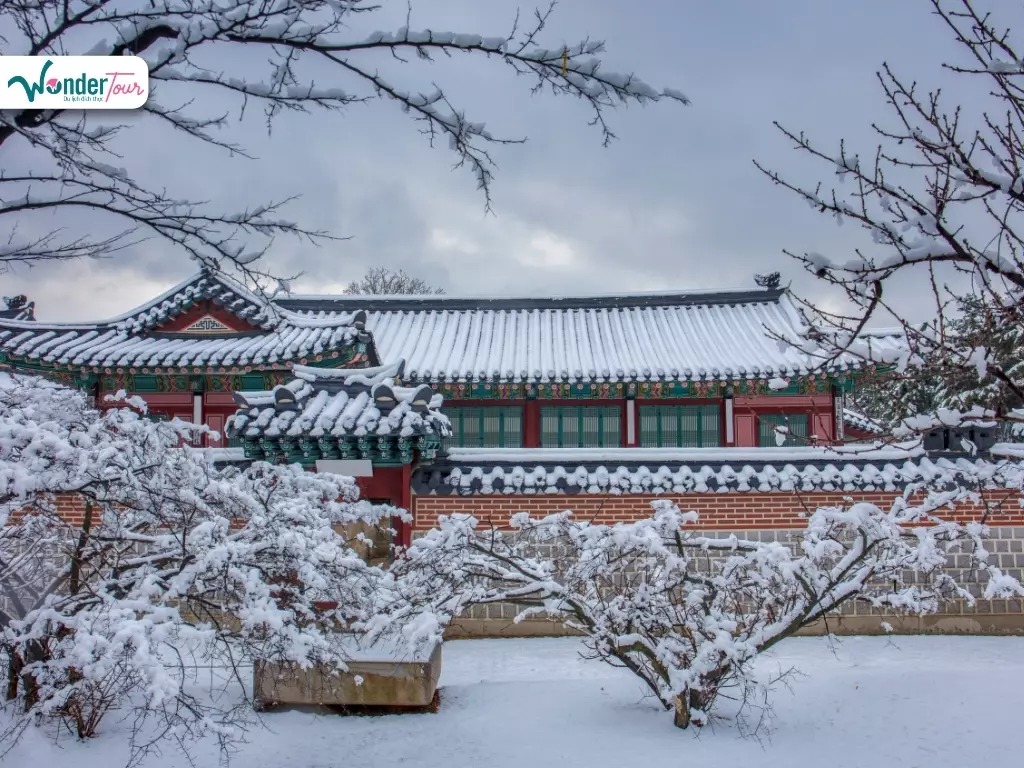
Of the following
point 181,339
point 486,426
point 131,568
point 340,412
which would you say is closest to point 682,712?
point 131,568

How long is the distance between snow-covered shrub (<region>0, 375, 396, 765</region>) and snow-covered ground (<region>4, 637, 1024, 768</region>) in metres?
0.51

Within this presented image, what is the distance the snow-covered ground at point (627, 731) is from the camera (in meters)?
5.21

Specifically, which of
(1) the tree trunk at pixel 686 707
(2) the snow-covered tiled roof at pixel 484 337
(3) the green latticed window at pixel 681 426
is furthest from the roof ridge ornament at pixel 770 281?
(1) the tree trunk at pixel 686 707

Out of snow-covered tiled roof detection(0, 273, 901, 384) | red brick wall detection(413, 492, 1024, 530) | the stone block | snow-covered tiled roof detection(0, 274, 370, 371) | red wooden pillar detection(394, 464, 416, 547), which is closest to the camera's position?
the stone block

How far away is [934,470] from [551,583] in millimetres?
5548

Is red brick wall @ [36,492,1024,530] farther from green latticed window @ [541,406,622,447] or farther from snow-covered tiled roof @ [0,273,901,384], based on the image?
green latticed window @ [541,406,622,447]

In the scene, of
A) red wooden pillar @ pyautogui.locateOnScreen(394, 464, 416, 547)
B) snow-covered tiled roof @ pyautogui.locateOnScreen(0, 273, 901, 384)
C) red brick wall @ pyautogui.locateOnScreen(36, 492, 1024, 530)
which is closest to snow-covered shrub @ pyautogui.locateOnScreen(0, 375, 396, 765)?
red wooden pillar @ pyautogui.locateOnScreen(394, 464, 416, 547)

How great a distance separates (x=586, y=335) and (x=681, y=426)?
3.29 meters

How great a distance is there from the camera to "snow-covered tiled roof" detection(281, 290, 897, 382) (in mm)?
14930

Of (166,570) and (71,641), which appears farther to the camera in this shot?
(166,570)

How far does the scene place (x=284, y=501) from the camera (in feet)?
19.4

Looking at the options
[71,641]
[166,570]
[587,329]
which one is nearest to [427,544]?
[166,570]

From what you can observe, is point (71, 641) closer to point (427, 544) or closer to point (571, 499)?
point (427, 544)

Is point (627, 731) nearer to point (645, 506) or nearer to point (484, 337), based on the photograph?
point (645, 506)
